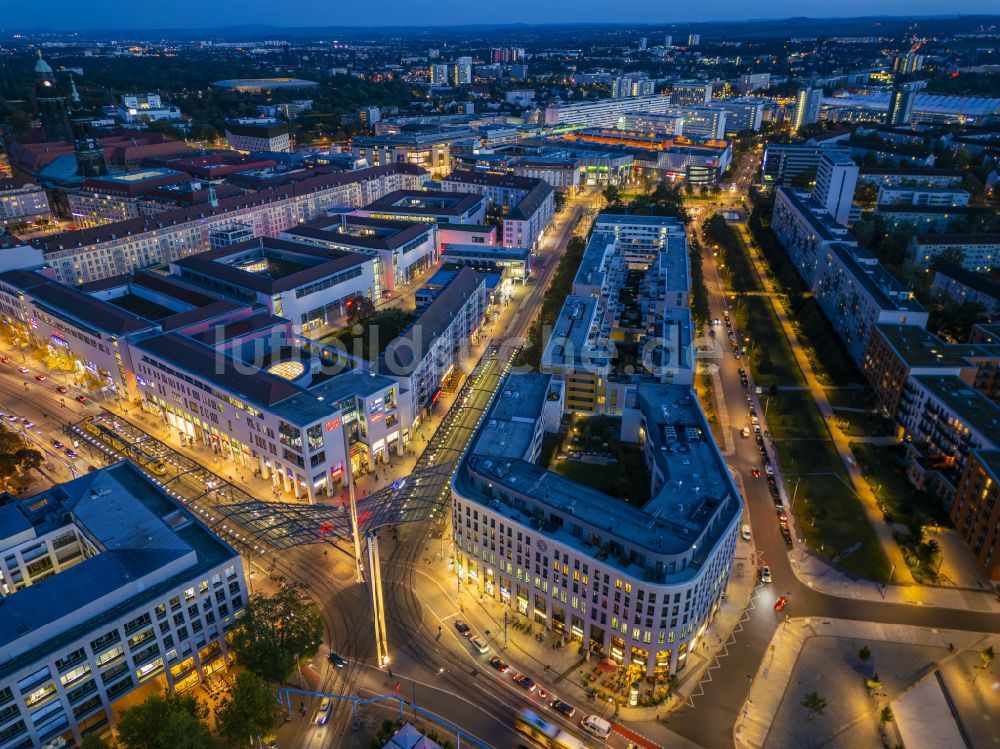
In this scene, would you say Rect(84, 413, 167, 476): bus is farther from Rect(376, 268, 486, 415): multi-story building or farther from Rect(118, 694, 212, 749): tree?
Rect(118, 694, 212, 749): tree

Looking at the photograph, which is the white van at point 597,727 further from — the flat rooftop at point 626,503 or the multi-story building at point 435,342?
the multi-story building at point 435,342

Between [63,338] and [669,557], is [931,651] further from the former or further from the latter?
[63,338]

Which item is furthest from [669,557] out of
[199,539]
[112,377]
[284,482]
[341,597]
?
[112,377]

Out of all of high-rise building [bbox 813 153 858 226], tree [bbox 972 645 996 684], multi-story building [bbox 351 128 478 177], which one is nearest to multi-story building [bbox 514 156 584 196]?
multi-story building [bbox 351 128 478 177]

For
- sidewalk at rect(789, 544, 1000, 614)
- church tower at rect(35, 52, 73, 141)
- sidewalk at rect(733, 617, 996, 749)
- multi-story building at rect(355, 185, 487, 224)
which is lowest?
sidewalk at rect(733, 617, 996, 749)

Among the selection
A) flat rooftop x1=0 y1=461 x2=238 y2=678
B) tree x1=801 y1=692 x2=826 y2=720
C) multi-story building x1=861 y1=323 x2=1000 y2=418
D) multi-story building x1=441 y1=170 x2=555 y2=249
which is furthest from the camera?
multi-story building x1=441 y1=170 x2=555 y2=249

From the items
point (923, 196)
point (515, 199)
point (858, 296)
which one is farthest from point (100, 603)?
point (923, 196)

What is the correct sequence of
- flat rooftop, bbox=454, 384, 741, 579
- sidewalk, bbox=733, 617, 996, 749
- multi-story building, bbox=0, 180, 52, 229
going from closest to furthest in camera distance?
1. sidewalk, bbox=733, 617, 996, 749
2. flat rooftop, bbox=454, 384, 741, 579
3. multi-story building, bbox=0, 180, 52, 229
